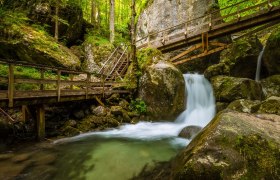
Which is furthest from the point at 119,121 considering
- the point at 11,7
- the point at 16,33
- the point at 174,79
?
the point at 11,7

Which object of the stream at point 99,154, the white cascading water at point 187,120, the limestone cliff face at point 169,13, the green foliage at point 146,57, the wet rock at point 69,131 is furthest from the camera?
the limestone cliff face at point 169,13

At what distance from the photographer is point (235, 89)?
1280 cm

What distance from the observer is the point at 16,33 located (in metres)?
11.8

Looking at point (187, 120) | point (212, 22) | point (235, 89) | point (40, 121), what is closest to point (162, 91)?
point (187, 120)

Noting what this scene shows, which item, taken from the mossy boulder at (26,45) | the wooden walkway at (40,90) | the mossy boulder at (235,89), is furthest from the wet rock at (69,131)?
the mossy boulder at (235,89)

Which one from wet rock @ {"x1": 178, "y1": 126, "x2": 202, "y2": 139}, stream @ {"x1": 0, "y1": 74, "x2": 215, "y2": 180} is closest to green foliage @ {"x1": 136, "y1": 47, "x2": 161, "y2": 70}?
stream @ {"x1": 0, "y1": 74, "x2": 215, "y2": 180}

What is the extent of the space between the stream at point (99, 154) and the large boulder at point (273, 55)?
7993mm

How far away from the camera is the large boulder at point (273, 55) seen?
14.3 m

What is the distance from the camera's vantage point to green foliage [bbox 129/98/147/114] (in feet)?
41.1

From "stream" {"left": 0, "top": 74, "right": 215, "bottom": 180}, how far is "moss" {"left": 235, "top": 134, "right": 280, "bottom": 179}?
9.22 feet

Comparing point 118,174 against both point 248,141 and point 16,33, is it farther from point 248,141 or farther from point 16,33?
point 16,33

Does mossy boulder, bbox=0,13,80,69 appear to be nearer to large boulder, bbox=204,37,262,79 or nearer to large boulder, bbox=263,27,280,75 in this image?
large boulder, bbox=204,37,262,79

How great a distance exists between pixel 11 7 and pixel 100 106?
26.7ft

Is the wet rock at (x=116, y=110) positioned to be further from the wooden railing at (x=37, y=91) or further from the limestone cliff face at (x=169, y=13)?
the limestone cliff face at (x=169, y=13)
